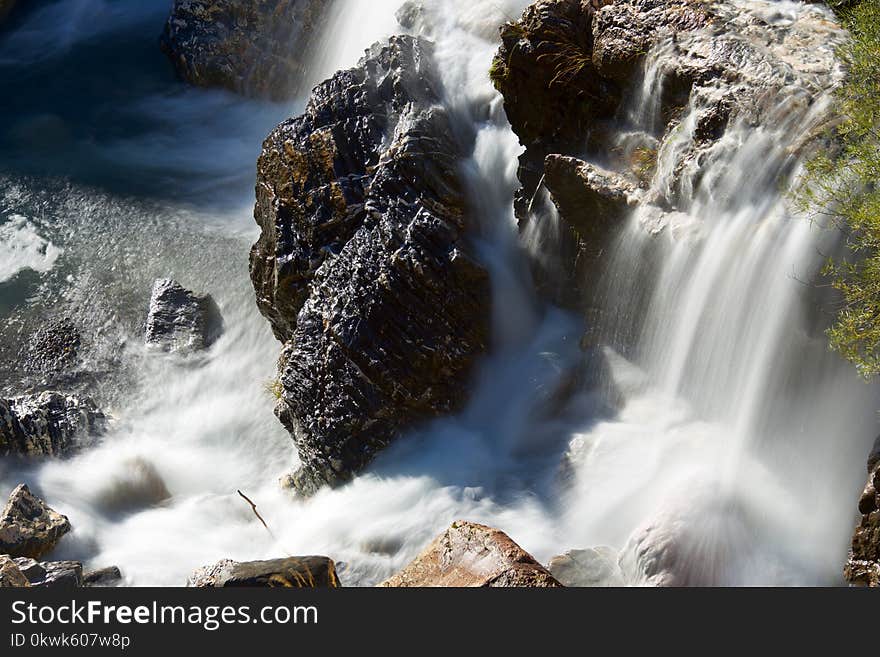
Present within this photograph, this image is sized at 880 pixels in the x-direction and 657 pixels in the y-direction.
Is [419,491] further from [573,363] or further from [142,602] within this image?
[142,602]

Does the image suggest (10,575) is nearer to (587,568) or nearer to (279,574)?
(279,574)

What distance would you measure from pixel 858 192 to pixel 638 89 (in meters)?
3.94

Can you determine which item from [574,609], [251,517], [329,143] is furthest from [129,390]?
[574,609]

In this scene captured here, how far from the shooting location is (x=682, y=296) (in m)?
11.5

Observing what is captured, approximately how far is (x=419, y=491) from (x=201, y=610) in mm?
5209

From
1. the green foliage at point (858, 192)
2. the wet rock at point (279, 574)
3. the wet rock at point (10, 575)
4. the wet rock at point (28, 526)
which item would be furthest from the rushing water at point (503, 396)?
the wet rock at point (279, 574)

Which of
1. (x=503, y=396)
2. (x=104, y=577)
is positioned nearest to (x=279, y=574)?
(x=104, y=577)

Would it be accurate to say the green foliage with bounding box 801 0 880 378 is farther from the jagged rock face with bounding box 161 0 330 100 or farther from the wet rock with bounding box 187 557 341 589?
the jagged rock face with bounding box 161 0 330 100

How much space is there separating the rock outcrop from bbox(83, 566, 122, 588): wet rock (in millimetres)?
8912

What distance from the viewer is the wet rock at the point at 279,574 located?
30.1ft

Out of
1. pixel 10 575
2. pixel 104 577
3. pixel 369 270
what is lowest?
pixel 104 577

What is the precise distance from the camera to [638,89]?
12539 millimetres

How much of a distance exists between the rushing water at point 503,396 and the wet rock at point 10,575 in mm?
2173

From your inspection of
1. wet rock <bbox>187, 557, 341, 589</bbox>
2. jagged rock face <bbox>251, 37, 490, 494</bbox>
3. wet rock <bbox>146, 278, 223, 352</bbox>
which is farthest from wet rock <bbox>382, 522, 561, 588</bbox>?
wet rock <bbox>146, 278, 223, 352</bbox>
